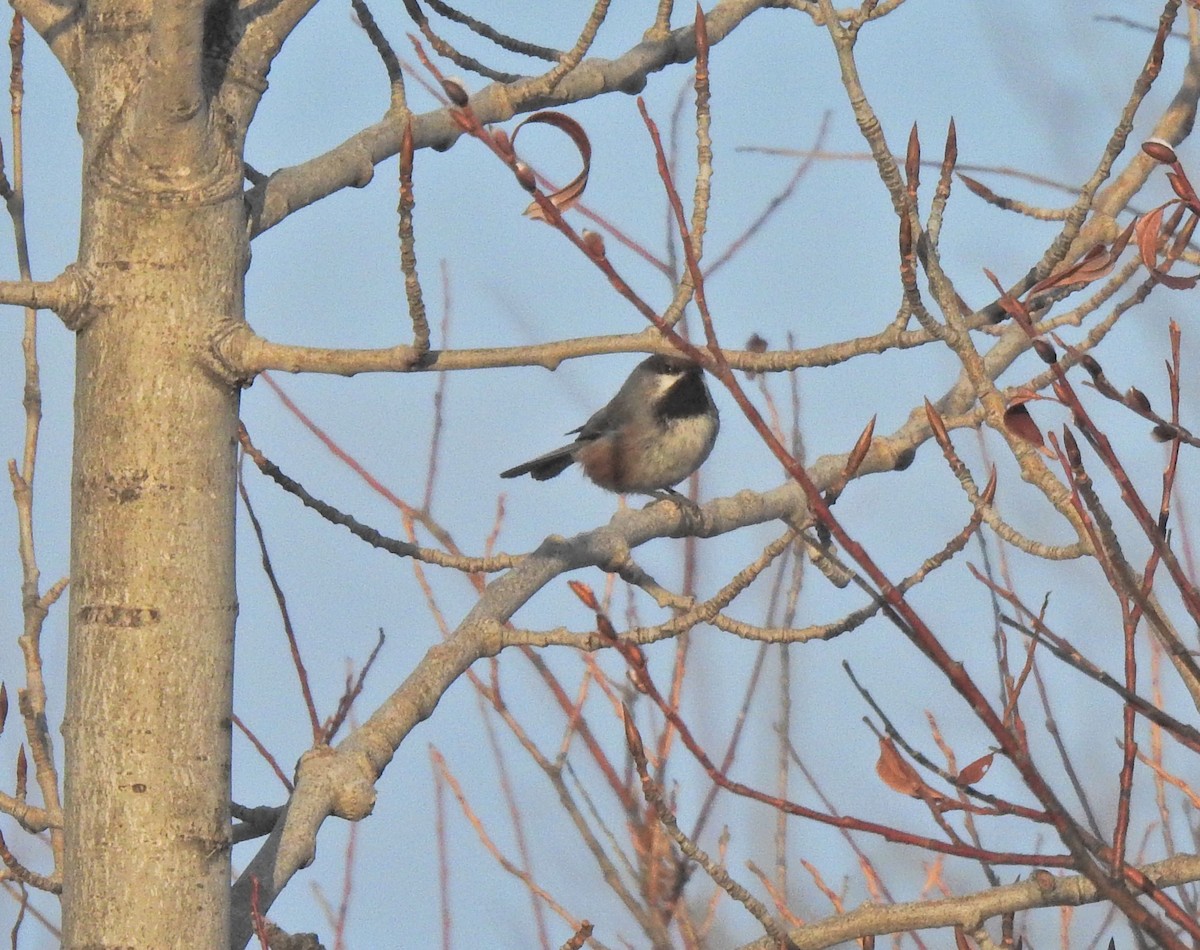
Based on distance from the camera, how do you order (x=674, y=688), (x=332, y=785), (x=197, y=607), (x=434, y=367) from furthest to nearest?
1. (x=674, y=688)
2. (x=332, y=785)
3. (x=197, y=607)
4. (x=434, y=367)

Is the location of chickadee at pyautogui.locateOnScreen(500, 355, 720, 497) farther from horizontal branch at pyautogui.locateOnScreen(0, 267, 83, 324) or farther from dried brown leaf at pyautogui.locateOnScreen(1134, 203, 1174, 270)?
dried brown leaf at pyautogui.locateOnScreen(1134, 203, 1174, 270)

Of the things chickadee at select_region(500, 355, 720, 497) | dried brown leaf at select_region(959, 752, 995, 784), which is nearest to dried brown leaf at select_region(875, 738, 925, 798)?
dried brown leaf at select_region(959, 752, 995, 784)

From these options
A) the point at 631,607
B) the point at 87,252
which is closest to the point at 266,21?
the point at 87,252

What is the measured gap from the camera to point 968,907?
6.97ft

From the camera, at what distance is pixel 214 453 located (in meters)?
2.24

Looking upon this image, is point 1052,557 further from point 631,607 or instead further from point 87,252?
point 631,607

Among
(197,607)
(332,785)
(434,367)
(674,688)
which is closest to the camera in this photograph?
(434,367)

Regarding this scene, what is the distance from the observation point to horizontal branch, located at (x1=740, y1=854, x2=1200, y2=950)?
2.00 metres

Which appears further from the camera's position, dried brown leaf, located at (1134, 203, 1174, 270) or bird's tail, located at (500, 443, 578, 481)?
bird's tail, located at (500, 443, 578, 481)

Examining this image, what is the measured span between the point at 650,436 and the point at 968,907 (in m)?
4.43

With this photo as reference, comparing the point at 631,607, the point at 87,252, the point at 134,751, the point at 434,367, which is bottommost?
the point at 134,751

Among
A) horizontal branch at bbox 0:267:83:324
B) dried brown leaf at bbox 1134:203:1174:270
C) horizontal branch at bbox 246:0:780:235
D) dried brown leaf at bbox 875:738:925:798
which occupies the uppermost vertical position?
horizontal branch at bbox 246:0:780:235

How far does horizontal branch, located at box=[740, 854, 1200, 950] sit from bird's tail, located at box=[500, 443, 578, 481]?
4530 mm

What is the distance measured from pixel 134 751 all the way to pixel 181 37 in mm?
1009
